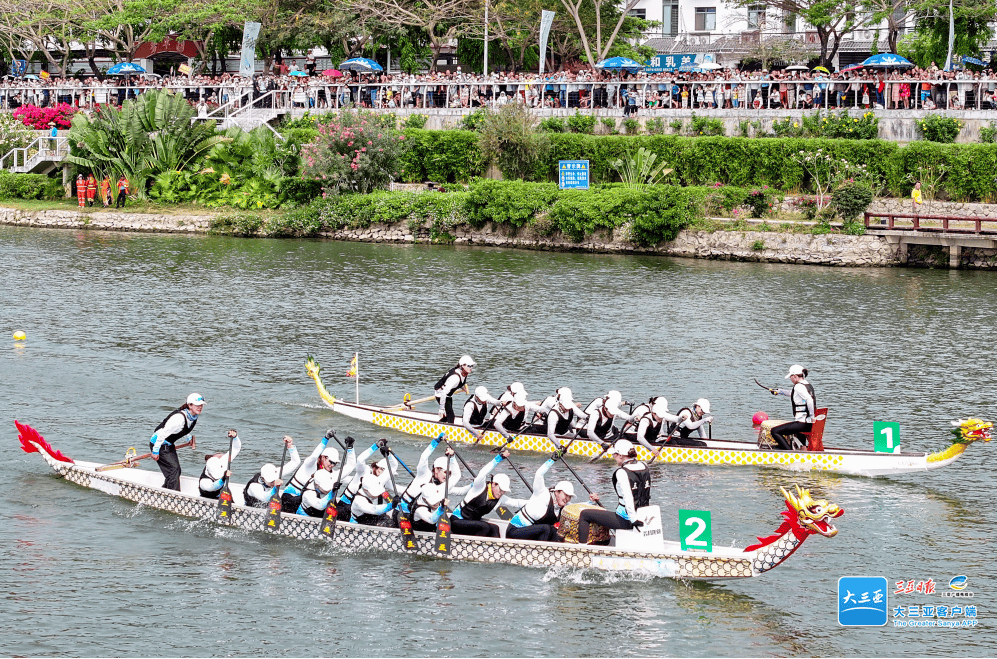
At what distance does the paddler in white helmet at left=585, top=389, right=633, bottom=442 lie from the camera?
76.8 ft

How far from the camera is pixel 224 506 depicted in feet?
65.5

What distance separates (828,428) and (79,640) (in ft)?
52.7

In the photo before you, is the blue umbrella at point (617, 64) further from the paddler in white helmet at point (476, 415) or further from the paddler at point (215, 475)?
the paddler at point (215, 475)

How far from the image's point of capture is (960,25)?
55.6m

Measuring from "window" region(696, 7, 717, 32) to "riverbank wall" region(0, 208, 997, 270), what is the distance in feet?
105

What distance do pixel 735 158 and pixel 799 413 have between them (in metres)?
29.0

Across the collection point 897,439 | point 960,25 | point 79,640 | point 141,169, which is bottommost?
point 79,640

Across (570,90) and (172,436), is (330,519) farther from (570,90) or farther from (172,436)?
(570,90)

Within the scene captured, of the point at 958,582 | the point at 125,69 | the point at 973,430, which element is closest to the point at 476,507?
the point at 958,582

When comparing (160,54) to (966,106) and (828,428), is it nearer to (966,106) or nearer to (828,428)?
(966,106)

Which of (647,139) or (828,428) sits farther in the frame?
(647,139)

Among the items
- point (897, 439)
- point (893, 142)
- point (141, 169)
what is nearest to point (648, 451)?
point (897, 439)

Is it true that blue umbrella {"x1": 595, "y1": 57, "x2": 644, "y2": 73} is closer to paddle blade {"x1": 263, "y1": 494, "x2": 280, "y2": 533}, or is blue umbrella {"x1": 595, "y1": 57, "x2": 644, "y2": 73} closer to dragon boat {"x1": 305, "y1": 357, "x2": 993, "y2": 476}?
dragon boat {"x1": 305, "y1": 357, "x2": 993, "y2": 476}

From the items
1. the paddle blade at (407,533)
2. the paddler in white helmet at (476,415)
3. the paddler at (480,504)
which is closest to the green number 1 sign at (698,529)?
the paddler at (480,504)
